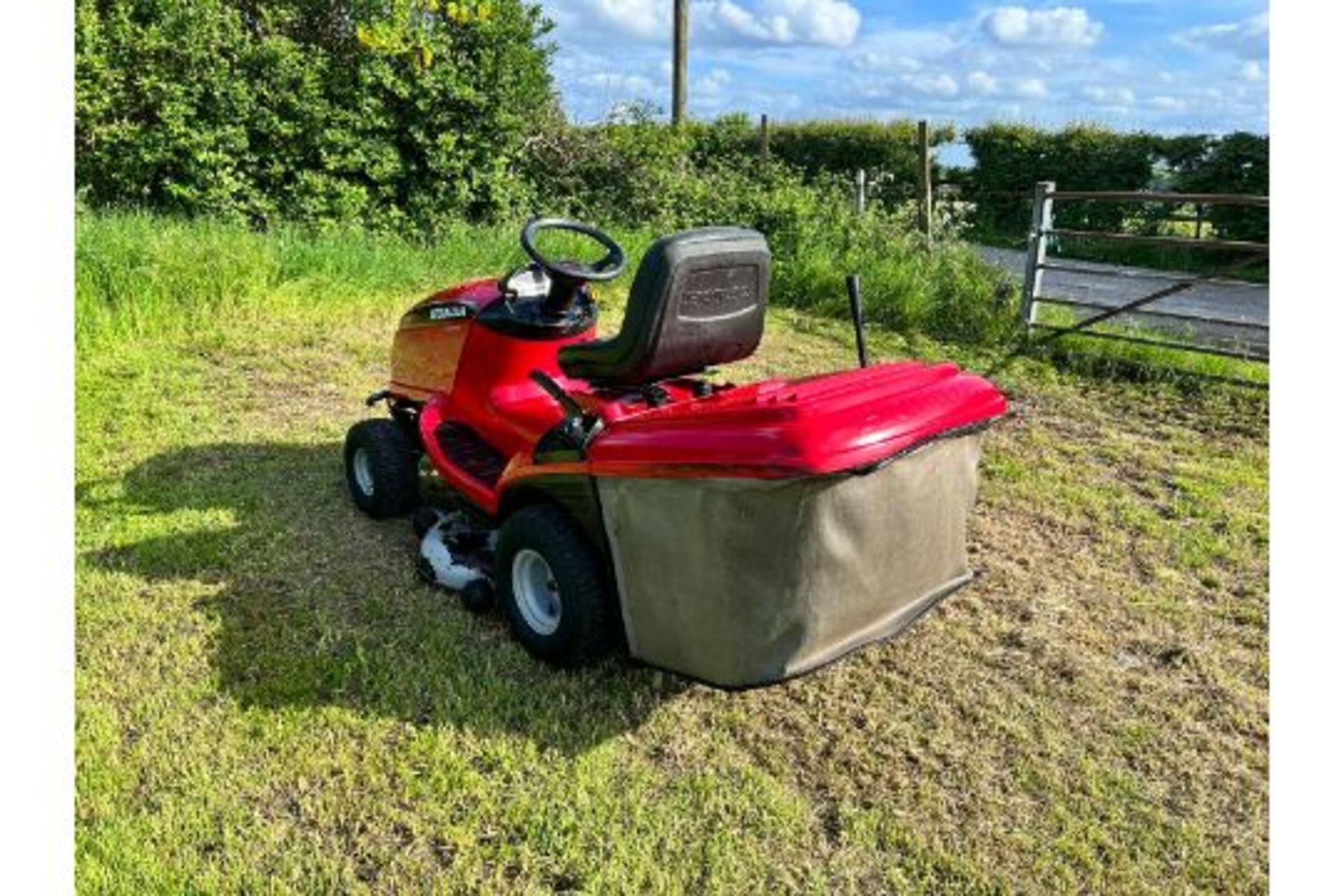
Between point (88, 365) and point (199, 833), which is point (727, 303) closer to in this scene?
point (199, 833)

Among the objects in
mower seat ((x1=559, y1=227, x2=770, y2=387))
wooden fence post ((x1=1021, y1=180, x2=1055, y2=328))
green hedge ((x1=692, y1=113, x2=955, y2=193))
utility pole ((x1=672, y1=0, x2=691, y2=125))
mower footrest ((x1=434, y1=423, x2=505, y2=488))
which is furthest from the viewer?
green hedge ((x1=692, y1=113, x2=955, y2=193))

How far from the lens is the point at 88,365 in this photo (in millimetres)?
6367

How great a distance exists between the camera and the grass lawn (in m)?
2.51

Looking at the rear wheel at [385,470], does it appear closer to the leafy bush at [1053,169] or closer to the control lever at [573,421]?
the control lever at [573,421]

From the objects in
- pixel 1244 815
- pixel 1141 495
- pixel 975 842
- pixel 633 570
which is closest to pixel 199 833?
pixel 633 570

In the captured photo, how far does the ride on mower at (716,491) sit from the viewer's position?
2.54 metres

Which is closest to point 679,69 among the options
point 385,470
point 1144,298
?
point 1144,298

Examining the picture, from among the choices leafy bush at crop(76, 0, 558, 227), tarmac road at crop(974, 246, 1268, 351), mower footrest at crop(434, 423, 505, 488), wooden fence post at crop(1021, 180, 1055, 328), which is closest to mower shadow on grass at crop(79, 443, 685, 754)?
mower footrest at crop(434, 423, 505, 488)

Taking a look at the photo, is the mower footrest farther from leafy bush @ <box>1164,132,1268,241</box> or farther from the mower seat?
leafy bush @ <box>1164,132,1268,241</box>

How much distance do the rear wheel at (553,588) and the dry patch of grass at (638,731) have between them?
110 millimetres

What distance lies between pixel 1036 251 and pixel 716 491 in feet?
20.2

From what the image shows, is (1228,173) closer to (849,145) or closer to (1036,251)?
(849,145)

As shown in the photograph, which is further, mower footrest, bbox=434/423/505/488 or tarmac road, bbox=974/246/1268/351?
tarmac road, bbox=974/246/1268/351

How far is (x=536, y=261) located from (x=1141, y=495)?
3.08 meters
